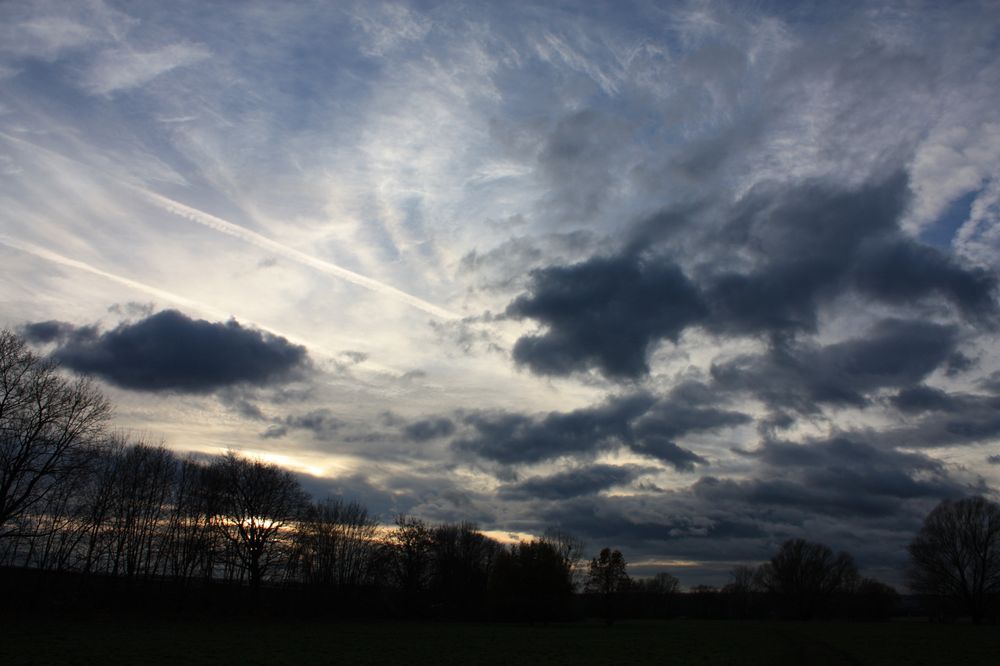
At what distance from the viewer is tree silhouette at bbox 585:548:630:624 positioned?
11768cm

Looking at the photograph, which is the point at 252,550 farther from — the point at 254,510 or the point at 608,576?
the point at 608,576

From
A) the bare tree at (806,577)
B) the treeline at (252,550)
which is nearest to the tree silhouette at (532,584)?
the treeline at (252,550)

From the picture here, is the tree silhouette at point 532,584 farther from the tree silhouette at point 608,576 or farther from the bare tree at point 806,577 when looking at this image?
the bare tree at point 806,577

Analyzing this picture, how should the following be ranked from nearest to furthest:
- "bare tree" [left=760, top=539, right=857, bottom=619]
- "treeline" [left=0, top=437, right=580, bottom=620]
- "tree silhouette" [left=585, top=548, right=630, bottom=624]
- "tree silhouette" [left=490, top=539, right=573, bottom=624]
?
1. "treeline" [left=0, top=437, right=580, bottom=620]
2. "tree silhouette" [left=490, top=539, right=573, bottom=624]
3. "tree silhouette" [left=585, top=548, right=630, bottom=624]
4. "bare tree" [left=760, top=539, right=857, bottom=619]

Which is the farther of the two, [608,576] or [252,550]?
[608,576]

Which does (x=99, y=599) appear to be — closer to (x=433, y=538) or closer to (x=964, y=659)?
(x=433, y=538)

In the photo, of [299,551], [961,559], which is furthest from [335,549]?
[961,559]

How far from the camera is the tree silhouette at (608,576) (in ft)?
386

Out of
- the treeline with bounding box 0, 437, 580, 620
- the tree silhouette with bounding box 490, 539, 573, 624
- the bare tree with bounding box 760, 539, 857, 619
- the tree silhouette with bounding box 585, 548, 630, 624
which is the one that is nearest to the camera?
the treeline with bounding box 0, 437, 580, 620

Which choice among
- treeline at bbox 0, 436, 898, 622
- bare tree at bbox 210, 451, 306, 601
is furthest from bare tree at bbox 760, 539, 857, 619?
bare tree at bbox 210, 451, 306, 601

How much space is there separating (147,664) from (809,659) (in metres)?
39.3

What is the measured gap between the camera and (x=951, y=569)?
109688 millimetres

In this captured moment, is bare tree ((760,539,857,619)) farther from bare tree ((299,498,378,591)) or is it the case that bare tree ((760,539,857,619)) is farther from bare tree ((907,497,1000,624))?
bare tree ((299,498,378,591))

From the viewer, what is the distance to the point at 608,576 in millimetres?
118875
